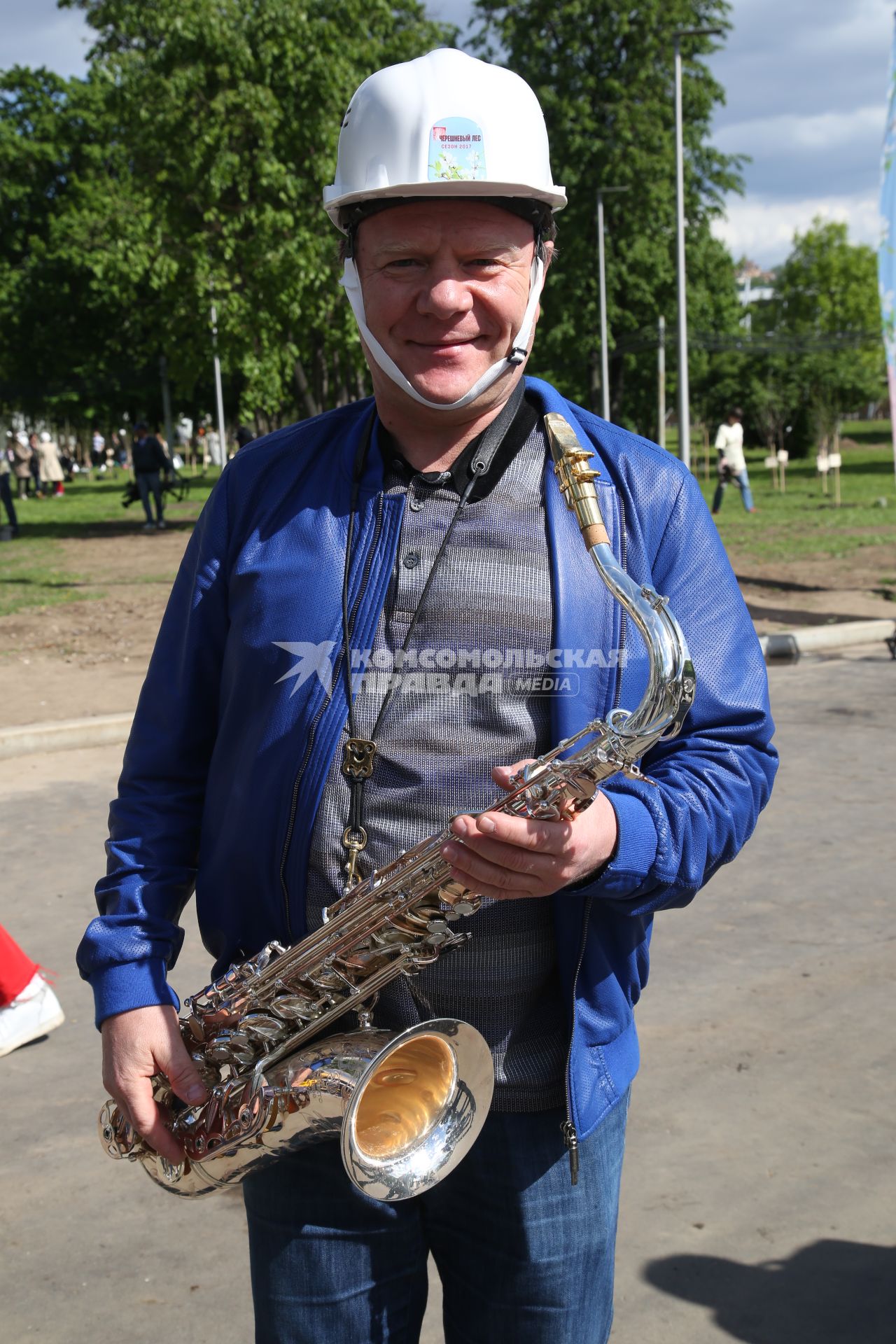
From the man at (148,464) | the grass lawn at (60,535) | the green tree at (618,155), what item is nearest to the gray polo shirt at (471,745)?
the grass lawn at (60,535)

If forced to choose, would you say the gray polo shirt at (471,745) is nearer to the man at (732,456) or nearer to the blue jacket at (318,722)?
the blue jacket at (318,722)

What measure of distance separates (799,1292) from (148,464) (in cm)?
2190

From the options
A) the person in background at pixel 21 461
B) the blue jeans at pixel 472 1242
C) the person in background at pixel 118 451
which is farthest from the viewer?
the person in background at pixel 118 451

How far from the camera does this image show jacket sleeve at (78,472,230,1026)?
2082mm

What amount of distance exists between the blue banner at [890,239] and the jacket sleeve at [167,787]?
9.71 meters

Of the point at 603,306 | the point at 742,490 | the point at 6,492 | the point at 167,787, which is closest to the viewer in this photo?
the point at 167,787

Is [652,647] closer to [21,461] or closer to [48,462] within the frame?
[48,462]

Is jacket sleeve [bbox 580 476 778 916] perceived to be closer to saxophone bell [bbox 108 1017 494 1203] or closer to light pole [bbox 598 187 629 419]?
saxophone bell [bbox 108 1017 494 1203]

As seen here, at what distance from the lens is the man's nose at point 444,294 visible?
2004 mm

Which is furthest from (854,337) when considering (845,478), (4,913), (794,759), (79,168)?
(4,913)

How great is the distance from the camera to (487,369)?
81.5 inches

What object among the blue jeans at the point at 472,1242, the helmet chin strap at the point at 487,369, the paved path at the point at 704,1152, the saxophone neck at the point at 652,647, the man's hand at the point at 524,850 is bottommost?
the paved path at the point at 704,1152

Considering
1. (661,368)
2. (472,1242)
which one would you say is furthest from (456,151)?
(661,368)

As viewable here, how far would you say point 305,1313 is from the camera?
201 centimetres
